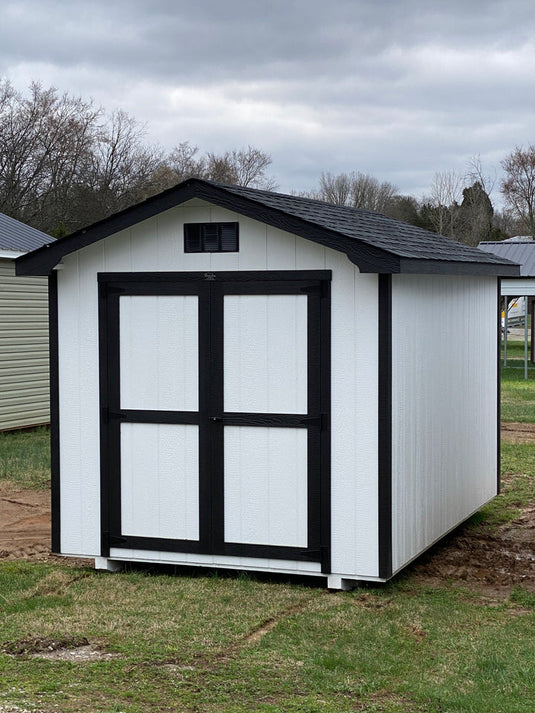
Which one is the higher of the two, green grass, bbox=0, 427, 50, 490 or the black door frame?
the black door frame

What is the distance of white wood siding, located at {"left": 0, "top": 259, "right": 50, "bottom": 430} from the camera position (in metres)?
16.3

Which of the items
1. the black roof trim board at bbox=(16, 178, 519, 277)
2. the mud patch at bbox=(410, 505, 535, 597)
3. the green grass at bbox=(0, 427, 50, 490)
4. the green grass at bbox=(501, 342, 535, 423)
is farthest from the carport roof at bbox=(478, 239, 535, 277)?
the black roof trim board at bbox=(16, 178, 519, 277)

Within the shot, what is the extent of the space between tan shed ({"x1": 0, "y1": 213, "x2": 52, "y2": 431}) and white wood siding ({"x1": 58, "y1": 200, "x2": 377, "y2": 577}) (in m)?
8.56

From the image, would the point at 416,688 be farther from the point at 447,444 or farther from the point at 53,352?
the point at 53,352

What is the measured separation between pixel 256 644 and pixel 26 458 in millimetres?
8251

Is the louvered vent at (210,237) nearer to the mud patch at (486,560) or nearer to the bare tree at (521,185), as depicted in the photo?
the mud patch at (486,560)

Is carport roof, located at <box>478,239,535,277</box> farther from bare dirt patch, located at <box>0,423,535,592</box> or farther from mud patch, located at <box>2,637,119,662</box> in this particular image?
mud patch, located at <box>2,637,119,662</box>

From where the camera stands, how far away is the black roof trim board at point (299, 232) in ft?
22.4

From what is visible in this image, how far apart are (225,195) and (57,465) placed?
2395 mm

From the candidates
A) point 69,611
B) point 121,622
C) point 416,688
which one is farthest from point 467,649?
point 69,611

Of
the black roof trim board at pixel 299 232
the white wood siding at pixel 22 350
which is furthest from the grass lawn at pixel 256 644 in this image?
the white wood siding at pixel 22 350

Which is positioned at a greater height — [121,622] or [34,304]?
[34,304]

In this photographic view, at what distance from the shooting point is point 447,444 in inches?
328

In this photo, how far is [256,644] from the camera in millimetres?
5949
